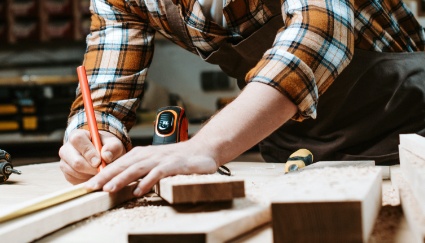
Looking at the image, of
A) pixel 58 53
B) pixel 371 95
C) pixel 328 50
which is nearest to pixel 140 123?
pixel 58 53

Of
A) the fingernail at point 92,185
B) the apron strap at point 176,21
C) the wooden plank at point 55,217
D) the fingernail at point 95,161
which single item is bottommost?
the fingernail at point 95,161

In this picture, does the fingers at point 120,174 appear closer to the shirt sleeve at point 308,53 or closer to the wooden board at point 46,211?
the wooden board at point 46,211

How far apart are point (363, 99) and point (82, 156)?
762 mm

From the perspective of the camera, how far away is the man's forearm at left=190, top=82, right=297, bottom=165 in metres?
0.99

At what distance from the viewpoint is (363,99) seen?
153 cm

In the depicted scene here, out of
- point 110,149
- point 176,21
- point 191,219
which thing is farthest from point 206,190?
point 176,21

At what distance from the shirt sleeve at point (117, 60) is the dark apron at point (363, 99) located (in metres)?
0.11

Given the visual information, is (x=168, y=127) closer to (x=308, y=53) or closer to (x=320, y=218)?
(x=308, y=53)

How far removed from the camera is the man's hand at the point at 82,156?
3.80ft

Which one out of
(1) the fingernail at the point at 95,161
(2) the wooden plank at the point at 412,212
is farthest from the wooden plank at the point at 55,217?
(2) the wooden plank at the point at 412,212

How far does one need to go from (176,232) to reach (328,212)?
0.15 m

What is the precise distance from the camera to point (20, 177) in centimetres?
135

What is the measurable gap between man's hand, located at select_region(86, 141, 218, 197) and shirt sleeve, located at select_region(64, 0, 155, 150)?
0.50m

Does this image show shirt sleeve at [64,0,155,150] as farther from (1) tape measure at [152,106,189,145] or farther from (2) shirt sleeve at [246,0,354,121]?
Result: (2) shirt sleeve at [246,0,354,121]
